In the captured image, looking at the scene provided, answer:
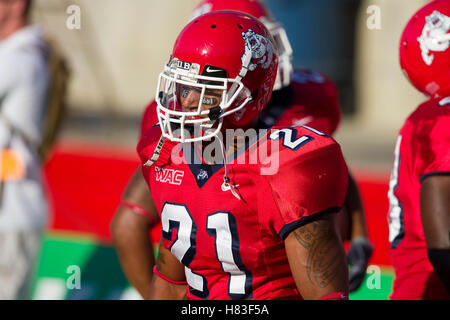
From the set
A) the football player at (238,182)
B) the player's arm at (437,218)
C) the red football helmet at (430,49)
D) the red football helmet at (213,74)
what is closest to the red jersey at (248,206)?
the football player at (238,182)

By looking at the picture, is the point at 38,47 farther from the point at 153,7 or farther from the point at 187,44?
the point at 153,7

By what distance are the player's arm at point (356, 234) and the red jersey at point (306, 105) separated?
0.24 metres

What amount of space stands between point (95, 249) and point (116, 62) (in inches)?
186

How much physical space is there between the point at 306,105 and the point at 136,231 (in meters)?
0.76

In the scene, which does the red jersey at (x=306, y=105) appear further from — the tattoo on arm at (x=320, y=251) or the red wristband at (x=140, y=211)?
the tattoo on arm at (x=320, y=251)

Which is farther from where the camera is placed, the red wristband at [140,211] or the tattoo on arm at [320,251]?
the red wristband at [140,211]

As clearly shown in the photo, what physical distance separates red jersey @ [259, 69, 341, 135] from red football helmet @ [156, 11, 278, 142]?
0.51m

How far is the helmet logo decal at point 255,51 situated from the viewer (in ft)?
6.10

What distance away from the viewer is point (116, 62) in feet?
27.5

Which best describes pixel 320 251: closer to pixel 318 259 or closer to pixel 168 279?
pixel 318 259

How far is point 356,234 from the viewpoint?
2.50 m

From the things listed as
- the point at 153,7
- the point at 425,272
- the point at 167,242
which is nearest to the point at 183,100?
the point at 167,242

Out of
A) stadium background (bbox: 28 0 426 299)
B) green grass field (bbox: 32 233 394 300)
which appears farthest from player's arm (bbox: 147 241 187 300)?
stadium background (bbox: 28 0 426 299)

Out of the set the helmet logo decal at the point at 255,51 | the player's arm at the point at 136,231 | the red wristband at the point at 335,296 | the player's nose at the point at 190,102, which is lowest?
the player's arm at the point at 136,231
